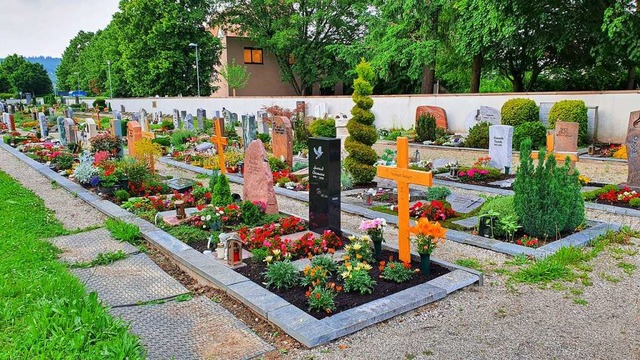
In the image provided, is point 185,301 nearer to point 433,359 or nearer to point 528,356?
point 433,359

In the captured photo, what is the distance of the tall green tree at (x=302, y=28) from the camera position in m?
39.2

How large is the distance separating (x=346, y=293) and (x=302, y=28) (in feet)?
125

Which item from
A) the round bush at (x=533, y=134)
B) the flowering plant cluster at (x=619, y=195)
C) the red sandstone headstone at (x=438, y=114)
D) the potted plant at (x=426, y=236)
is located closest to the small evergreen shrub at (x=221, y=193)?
the potted plant at (x=426, y=236)

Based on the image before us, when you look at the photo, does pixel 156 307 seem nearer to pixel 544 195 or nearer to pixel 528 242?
pixel 528 242

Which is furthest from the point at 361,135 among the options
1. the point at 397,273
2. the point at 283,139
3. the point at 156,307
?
the point at 156,307

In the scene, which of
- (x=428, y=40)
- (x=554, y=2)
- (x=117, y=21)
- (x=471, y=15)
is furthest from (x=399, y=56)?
(x=117, y=21)

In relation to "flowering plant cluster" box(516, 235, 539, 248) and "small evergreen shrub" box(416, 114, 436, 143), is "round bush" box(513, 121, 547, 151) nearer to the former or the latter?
"small evergreen shrub" box(416, 114, 436, 143)

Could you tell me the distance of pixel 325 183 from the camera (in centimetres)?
713

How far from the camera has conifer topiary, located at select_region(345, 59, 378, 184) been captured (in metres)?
11.3

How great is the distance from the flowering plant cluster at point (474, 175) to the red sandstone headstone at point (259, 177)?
529cm

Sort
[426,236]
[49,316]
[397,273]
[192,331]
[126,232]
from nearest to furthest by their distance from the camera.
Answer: [49,316] → [192,331] → [397,273] → [426,236] → [126,232]

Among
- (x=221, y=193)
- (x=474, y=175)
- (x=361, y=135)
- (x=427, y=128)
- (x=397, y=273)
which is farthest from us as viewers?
(x=427, y=128)

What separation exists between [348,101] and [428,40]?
535 centimetres

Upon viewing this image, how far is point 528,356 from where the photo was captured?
3.94m
